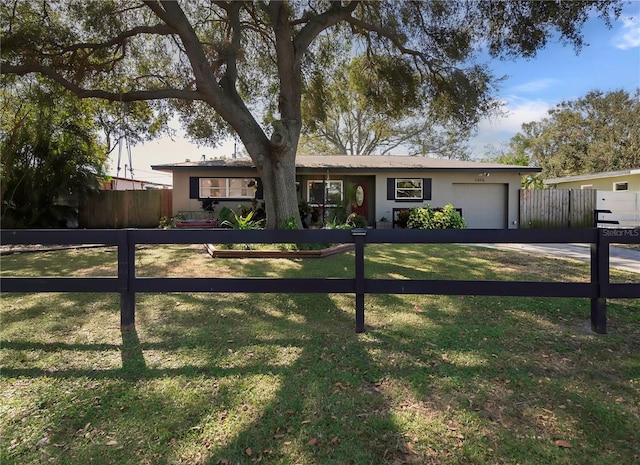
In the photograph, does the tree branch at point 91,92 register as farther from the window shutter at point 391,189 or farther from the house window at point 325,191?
the window shutter at point 391,189

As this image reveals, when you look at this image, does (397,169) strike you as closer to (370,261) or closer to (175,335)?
(370,261)

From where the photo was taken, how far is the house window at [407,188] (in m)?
16.5

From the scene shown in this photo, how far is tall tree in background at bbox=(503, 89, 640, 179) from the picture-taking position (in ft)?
93.1

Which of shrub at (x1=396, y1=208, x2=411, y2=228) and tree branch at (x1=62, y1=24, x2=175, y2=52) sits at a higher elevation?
tree branch at (x1=62, y1=24, x2=175, y2=52)

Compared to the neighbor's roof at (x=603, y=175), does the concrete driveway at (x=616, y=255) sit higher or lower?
lower

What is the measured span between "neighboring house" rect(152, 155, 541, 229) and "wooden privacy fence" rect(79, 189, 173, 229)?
1.41m

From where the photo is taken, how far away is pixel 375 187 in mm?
16594

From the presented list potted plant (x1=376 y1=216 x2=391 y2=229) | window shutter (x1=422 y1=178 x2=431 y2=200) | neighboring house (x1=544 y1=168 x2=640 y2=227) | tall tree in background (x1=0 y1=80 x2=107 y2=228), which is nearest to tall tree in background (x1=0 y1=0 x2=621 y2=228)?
tall tree in background (x1=0 y1=80 x2=107 y2=228)

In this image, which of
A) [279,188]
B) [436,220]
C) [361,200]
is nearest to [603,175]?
[436,220]

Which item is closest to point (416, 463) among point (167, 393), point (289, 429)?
point (289, 429)

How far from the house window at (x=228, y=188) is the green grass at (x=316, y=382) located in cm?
1131

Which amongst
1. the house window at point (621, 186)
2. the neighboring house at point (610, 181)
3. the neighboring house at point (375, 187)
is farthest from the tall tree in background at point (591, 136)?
the neighboring house at point (375, 187)

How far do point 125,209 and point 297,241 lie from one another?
49.6 ft

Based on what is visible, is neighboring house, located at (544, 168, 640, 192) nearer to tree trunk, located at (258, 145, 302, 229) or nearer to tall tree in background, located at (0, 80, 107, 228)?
tree trunk, located at (258, 145, 302, 229)
